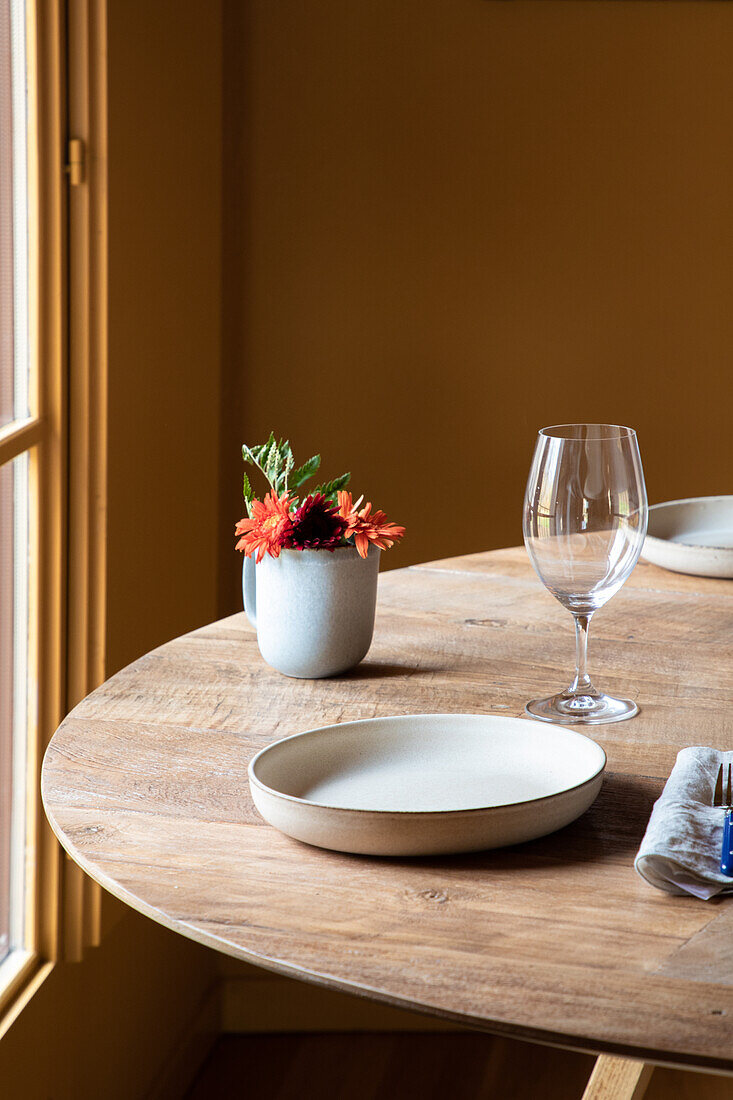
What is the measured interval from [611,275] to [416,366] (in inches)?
15.9

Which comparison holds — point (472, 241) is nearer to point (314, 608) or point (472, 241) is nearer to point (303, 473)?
point (303, 473)

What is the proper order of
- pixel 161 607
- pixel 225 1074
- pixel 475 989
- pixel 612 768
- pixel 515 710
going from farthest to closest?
pixel 225 1074
pixel 161 607
pixel 515 710
pixel 612 768
pixel 475 989

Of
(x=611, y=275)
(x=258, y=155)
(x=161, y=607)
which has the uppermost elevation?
(x=258, y=155)

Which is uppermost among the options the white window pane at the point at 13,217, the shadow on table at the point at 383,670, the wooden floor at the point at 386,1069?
the white window pane at the point at 13,217

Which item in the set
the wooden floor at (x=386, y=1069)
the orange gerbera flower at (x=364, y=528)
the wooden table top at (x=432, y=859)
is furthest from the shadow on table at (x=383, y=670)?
the wooden floor at (x=386, y=1069)

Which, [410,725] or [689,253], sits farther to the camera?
[689,253]

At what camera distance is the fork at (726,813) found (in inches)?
25.3

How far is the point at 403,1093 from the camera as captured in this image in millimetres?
2033

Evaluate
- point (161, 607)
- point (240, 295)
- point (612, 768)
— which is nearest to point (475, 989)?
point (612, 768)

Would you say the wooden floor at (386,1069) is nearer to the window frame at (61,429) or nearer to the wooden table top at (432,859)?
the window frame at (61,429)

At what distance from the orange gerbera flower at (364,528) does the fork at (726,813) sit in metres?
0.33

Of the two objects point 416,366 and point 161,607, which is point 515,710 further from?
point 416,366

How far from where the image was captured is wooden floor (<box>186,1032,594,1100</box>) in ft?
6.65

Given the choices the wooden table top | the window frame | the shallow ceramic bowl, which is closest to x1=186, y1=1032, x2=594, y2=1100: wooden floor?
the window frame
